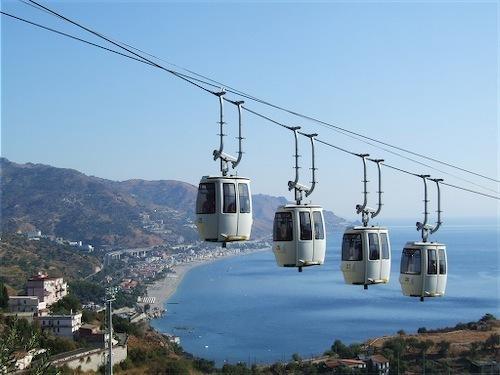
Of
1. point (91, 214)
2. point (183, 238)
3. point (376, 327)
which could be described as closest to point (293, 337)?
point (376, 327)

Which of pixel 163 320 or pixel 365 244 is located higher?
pixel 365 244

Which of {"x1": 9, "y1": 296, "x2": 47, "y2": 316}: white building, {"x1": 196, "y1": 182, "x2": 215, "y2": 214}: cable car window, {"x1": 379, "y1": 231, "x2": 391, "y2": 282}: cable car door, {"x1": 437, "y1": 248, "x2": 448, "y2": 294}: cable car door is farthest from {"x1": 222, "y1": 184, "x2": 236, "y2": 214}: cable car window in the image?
{"x1": 9, "y1": 296, "x2": 47, "y2": 316}: white building

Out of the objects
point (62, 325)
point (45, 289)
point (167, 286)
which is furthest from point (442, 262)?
point (167, 286)

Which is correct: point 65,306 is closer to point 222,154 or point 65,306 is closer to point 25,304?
point 25,304

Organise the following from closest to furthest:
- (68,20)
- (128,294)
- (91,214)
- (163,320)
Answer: (68,20) → (163,320) → (128,294) → (91,214)

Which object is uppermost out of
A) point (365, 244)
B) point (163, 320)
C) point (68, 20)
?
point (68, 20)

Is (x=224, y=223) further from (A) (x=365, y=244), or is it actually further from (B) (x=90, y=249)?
(B) (x=90, y=249)

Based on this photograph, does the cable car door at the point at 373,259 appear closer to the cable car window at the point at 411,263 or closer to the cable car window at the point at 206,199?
the cable car window at the point at 411,263

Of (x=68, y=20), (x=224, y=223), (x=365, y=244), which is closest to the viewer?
(x=68, y=20)
